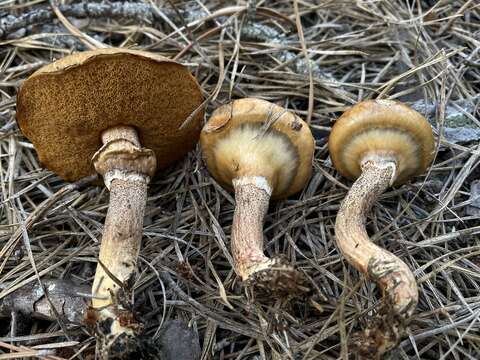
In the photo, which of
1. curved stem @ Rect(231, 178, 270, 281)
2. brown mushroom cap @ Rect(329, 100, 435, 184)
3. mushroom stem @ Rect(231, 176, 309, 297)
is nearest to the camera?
mushroom stem @ Rect(231, 176, 309, 297)

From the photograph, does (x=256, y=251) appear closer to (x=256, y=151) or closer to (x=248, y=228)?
(x=248, y=228)

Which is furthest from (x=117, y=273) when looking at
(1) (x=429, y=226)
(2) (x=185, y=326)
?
(1) (x=429, y=226)

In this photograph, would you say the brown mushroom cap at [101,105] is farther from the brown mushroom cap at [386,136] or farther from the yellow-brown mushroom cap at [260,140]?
the brown mushroom cap at [386,136]

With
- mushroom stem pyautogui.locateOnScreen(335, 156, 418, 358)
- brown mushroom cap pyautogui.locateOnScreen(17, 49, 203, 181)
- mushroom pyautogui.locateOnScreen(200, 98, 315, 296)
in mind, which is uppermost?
brown mushroom cap pyautogui.locateOnScreen(17, 49, 203, 181)

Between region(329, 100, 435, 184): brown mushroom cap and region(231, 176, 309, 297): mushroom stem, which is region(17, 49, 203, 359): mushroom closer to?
region(231, 176, 309, 297): mushroom stem

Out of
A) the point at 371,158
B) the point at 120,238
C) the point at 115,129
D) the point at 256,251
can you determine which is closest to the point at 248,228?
the point at 256,251

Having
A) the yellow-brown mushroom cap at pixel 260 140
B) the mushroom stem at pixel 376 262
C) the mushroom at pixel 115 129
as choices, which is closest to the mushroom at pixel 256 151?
the yellow-brown mushroom cap at pixel 260 140

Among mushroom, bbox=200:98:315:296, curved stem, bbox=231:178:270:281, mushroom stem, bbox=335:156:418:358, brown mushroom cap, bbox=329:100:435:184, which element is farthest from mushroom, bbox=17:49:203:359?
mushroom stem, bbox=335:156:418:358
